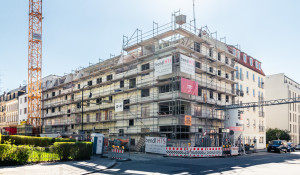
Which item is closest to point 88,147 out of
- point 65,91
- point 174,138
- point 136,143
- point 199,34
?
point 174,138

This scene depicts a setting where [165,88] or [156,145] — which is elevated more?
[165,88]

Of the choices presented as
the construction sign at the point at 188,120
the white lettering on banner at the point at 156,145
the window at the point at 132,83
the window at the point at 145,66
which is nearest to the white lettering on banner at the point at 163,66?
the window at the point at 145,66

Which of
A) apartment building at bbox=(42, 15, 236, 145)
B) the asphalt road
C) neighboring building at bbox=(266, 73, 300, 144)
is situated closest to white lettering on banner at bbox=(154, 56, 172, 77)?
apartment building at bbox=(42, 15, 236, 145)

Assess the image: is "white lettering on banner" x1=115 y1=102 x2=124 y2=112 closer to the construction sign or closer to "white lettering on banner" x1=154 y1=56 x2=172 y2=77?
"white lettering on banner" x1=154 y1=56 x2=172 y2=77

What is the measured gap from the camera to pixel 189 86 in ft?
105

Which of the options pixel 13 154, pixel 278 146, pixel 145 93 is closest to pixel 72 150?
pixel 13 154

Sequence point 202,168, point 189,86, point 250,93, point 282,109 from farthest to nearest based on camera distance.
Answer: point 282,109, point 250,93, point 189,86, point 202,168

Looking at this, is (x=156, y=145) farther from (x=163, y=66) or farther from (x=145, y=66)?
(x=145, y=66)

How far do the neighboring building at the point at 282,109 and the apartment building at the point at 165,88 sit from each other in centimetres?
2474

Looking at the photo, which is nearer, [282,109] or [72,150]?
[72,150]

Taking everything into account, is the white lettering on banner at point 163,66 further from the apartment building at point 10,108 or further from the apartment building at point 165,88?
the apartment building at point 10,108

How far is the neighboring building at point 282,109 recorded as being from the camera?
61.5m

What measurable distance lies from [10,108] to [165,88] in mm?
58547

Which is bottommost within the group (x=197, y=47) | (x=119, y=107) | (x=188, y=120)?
(x=188, y=120)
